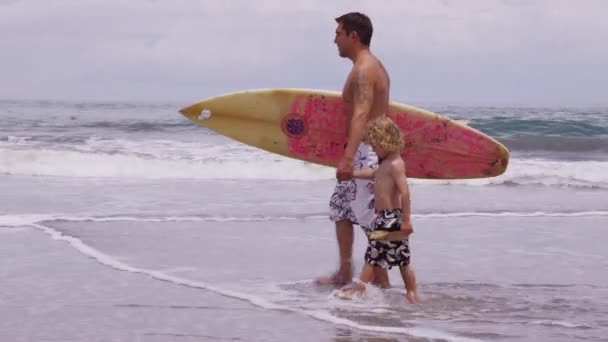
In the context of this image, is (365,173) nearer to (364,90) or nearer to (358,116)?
(358,116)

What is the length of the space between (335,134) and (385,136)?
1.15 metres

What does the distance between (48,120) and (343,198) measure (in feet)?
85.3

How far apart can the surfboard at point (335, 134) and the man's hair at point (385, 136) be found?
42.6 inches

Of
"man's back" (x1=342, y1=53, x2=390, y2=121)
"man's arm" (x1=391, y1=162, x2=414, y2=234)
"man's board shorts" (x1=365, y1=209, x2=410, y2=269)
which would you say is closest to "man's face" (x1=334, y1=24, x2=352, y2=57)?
"man's back" (x1=342, y1=53, x2=390, y2=121)

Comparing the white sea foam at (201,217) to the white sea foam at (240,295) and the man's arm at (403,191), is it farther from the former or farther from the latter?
the man's arm at (403,191)

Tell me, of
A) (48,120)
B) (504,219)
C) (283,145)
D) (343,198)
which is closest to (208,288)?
(343,198)

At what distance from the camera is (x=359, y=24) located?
538 centimetres

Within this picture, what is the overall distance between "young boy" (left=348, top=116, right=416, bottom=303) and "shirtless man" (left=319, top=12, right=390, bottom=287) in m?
0.11

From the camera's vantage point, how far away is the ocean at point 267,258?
466 centimetres

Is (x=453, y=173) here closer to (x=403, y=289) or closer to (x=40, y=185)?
(x=403, y=289)

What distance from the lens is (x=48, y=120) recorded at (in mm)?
30078

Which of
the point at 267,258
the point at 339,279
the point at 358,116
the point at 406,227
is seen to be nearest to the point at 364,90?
the point at 358,116

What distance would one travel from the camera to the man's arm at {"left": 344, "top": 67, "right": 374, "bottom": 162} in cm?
525

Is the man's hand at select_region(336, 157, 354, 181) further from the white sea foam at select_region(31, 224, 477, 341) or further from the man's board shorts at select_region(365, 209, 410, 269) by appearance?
the white sea foam at select_region(31, 224, 477, 341)
